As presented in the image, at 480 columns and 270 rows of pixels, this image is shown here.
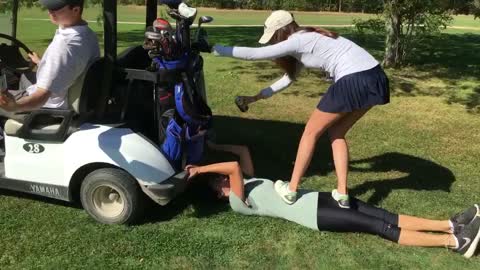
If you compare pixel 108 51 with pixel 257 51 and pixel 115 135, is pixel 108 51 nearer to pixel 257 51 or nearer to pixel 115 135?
pixel 115 135

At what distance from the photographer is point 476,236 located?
132 inches

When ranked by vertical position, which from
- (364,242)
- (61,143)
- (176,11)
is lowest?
(364,242)

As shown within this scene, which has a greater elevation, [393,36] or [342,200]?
[393,36]

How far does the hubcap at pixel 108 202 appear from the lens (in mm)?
3639

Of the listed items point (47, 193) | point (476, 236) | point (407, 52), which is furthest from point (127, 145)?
point (407, 52)

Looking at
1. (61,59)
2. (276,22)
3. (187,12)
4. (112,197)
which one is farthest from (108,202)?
(276,22)

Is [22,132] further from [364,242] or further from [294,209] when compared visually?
[364,242]

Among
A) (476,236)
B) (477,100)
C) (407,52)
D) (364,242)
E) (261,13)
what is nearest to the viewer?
(476,236)

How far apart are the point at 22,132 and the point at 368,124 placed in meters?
4.04

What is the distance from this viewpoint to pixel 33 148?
365 centimetres

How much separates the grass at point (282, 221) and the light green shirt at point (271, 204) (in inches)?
2.1

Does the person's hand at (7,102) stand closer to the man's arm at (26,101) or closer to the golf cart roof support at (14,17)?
the man's arm at (26,101)

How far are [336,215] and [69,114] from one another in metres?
1.84

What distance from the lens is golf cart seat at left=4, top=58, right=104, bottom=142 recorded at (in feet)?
11.7
